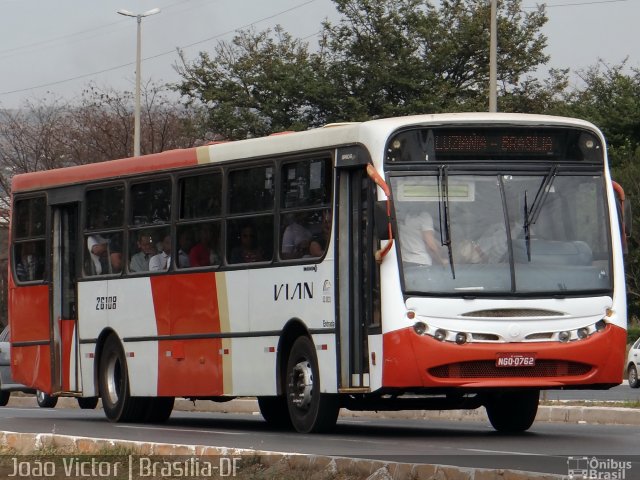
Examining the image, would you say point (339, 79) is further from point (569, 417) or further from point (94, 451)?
point (94, 451)

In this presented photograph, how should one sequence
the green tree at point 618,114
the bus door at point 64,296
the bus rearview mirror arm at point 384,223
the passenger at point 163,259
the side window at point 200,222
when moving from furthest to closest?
the green tree at point 618,114 → the bus door at point 64,296 → the passenger at point 163,259 → the side window at point 200,222 → the bus rearview mirror arm at point 384,223

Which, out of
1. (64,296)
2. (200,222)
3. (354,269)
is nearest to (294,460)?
(354,269)

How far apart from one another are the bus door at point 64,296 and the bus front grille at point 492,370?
24.2ft

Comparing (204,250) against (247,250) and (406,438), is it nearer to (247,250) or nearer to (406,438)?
(247,250)

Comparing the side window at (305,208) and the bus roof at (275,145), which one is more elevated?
the bus roof at (275,145)

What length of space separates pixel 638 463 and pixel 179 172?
27.3 feet

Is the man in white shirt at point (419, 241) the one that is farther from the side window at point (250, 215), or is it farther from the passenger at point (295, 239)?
the side window at point (250, 215)

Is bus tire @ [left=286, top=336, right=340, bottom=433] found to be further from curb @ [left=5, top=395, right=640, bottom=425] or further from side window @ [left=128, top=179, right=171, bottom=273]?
curb @ [left=5, top=395, right=640, bottom=425]

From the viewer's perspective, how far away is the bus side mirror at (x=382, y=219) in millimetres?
14516

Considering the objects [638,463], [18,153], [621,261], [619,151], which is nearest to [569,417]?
[621,261]

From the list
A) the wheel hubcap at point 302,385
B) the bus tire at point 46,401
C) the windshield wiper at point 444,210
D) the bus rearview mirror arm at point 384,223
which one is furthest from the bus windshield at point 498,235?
the bus tire at point 46,401

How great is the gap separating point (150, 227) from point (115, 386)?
7.28 ft

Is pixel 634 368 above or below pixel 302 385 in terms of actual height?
below

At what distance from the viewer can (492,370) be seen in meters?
14.3
